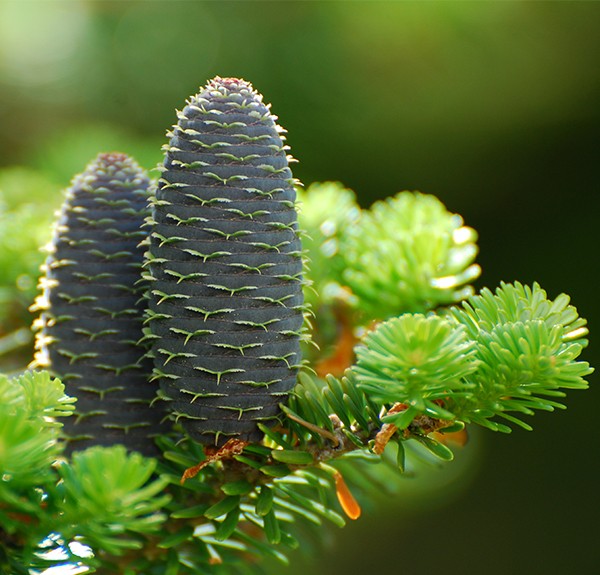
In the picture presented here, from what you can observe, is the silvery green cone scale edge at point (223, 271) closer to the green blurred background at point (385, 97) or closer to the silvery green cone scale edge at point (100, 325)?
the silvery green cone scale edge at point (100, 325)

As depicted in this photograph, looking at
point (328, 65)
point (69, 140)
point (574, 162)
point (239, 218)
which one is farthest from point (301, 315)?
point (574, 162)

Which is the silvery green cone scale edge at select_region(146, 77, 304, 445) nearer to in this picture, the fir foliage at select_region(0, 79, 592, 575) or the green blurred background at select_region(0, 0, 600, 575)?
the fir foliage at select_region(0, 79, 592, 575)

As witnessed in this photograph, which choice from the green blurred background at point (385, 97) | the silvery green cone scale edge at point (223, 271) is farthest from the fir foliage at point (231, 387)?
the green blurred background at point (385, 97)

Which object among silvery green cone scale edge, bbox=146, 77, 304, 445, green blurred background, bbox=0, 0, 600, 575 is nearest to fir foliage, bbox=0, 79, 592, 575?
silvery green cone scale edge, bbox=146, 77, 304, 445

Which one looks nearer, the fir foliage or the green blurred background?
the fir foliage

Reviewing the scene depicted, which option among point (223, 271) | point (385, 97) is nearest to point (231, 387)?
point (223, 271)
